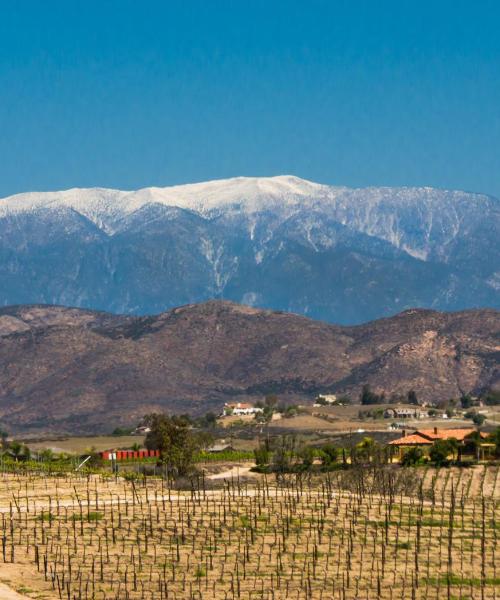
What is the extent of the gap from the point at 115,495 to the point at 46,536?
67.9 feet

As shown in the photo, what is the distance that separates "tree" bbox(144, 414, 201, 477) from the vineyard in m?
14.1

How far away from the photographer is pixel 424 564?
77.9 meters

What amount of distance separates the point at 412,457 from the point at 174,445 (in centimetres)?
1989

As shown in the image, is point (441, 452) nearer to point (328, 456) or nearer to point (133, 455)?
point (328, 456)

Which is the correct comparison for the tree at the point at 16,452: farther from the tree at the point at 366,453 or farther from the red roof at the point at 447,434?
the red roof at the point at 447,434

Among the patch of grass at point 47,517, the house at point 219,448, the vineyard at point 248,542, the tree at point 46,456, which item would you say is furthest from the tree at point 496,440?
the patch of grass at point 47,517

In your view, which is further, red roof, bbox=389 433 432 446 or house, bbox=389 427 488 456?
red roof, bbox=389 433 432 446

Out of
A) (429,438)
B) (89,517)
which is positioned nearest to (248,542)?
(89,517)

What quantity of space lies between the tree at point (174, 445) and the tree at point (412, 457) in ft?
56.3

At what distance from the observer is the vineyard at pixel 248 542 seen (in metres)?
71.3

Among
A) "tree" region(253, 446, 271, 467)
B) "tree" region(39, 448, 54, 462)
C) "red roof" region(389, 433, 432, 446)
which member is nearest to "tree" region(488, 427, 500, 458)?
"red roof" region(389, 433, 432, 446)

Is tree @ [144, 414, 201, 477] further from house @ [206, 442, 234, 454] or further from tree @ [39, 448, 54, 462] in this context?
tree @ [39, 448, 54, 462]

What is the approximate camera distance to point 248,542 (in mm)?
81938

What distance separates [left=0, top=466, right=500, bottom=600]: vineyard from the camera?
71312 millimetres
